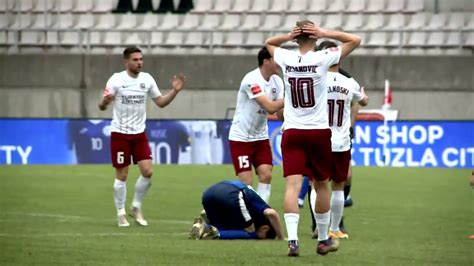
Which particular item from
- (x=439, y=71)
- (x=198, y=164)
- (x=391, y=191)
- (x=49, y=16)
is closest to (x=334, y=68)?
(x=391, y=191)

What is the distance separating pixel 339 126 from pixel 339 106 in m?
0.19

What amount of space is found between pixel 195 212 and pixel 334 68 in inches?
204

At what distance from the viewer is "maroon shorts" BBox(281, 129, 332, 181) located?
11742 mm

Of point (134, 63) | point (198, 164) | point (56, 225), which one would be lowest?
point (198, 164)

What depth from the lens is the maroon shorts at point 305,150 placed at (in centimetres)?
1174

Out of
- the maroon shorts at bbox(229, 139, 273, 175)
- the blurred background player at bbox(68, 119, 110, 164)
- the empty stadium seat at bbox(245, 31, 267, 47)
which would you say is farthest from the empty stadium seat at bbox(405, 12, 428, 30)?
the maroon shorts at bbox(229, 139, 273, 175)

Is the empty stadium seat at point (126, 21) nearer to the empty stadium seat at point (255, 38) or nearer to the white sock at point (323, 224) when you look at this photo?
the empty stadium seat at point (255, 38)

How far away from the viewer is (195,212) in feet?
57.6

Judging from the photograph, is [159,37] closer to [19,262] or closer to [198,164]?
[198,164]

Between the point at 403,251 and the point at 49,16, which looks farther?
the point at 49,16

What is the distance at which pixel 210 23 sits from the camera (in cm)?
3622

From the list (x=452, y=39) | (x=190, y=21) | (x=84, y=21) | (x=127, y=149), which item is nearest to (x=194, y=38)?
(x=190, y=21)

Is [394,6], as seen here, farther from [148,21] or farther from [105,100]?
[105,100]

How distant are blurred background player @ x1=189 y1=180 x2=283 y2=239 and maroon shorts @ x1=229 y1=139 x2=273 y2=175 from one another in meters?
1.29
